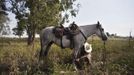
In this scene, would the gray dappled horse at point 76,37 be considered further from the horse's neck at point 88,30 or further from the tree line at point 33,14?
the tree line at point 33,14

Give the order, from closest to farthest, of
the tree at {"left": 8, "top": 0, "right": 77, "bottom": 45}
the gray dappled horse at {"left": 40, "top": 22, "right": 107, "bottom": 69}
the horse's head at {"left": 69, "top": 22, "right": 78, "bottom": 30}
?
the gray dappled horse at {"left": 40, "top": 22, "right": 107, "bottom": 69} < the horse's head at {"left": 69, "top": 22, "right": 78, "bottom": 30} < the tree at {"left": 8, "top": 0, "right": 77, "bottom": 45}

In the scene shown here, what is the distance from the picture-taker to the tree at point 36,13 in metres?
40.8

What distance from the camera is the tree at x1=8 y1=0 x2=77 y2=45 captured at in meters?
40.8

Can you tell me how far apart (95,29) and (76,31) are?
743 mm

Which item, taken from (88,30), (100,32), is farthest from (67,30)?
(100,32)

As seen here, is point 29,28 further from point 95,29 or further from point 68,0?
point 95,29

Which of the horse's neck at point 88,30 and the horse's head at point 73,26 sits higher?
the horse's head at point 73,26

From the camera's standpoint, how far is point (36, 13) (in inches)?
1604

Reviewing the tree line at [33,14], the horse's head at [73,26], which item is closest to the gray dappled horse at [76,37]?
the horse's head at [73,26]

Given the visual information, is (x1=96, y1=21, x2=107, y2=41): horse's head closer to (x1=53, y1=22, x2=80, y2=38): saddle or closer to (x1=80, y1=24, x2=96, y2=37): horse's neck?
(x1=80, y1=24, x2=96, y2=37): horse's neck

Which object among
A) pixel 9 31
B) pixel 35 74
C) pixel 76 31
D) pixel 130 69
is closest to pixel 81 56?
pixel 76 31

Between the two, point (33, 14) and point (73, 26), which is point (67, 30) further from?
point (33, 14)

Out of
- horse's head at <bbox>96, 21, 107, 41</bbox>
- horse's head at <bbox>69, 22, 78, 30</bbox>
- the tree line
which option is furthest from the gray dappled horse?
the tree line

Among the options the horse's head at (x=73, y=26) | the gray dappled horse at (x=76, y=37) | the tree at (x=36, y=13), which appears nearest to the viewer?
the gray dappled horse at (x=76, y=37)
